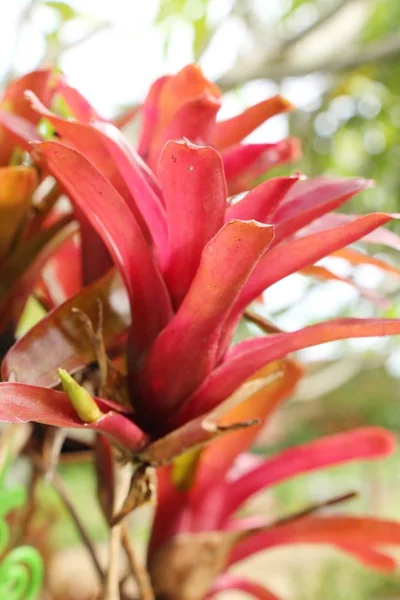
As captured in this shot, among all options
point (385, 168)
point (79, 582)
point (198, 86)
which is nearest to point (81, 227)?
point (198, 86)

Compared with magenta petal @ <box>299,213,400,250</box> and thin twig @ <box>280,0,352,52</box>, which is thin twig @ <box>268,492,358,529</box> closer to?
magenta petal @ <box>299,213,400,250</box>

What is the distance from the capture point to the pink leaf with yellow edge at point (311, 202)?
0.32 m

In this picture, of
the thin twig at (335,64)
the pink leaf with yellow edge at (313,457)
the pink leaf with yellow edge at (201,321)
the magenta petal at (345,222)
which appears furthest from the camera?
the thin twig at (335,64)

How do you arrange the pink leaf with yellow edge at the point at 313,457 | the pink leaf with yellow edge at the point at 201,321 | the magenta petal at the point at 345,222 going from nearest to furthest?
the pink leaf with yellow edge at the point at 201,321 < the magenta petal at the point at 345,222 < the pink leaf with yellow edge at the point at 313,457

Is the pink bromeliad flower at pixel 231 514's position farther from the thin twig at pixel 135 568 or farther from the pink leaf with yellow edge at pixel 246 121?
the pink leaf with yellow edge at pixel 246 121

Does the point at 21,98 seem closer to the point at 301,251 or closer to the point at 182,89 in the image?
the point at 182,89

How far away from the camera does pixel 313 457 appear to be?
467 mm

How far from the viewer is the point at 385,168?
1348 millimetres

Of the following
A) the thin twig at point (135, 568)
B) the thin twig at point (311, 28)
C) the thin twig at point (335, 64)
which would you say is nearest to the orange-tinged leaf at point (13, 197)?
the thin twig at point (135, 568)

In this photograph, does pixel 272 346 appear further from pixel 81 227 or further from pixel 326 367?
pixel 326 367

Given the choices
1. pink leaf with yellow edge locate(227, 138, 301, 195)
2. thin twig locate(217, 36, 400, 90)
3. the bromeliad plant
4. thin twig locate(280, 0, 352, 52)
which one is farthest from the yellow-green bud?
thin twig locate(280, 0, 352, 52)

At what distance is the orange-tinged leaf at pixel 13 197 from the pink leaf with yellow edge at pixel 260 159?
14cm

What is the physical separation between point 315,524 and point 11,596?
0.25 m

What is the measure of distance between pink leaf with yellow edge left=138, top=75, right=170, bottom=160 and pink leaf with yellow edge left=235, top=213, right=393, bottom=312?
0.15 meters
